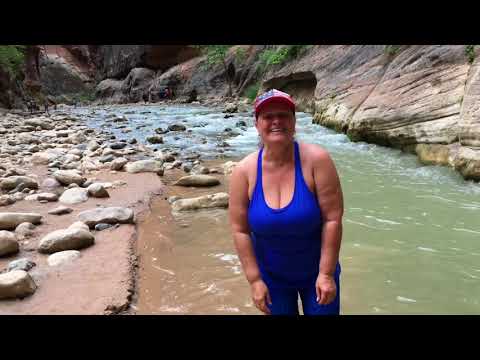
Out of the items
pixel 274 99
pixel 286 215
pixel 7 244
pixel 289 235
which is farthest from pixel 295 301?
pixel 7 244

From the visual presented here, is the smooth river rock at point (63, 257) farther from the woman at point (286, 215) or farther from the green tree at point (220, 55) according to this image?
the green tree at point (220, 55)

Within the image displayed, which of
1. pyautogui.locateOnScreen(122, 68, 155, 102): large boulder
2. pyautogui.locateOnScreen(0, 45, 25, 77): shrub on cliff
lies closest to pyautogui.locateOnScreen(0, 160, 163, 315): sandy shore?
pyautogui.locateOnScreen(0, 45, 25, 77): shrub on cliff

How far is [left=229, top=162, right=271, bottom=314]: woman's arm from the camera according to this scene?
6.37 ft

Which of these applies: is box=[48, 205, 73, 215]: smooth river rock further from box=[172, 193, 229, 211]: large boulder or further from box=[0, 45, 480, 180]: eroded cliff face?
box=[0, 45, 480, 180]: eroded cliff face

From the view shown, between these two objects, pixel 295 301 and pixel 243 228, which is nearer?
pixel 243 228

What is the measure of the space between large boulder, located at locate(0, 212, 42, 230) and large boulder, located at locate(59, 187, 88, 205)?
0.89 m

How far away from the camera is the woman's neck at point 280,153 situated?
1.88m

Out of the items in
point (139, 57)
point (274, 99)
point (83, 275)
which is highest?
point (139, 57)

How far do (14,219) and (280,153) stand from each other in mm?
3523

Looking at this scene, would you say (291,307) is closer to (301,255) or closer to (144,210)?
(301,255)

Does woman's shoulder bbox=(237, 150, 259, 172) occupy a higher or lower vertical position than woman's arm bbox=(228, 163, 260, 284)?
higher

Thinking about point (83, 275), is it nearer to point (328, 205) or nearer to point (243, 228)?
point (243, 228)

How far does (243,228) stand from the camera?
1.97 m

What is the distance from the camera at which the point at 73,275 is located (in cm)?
336
